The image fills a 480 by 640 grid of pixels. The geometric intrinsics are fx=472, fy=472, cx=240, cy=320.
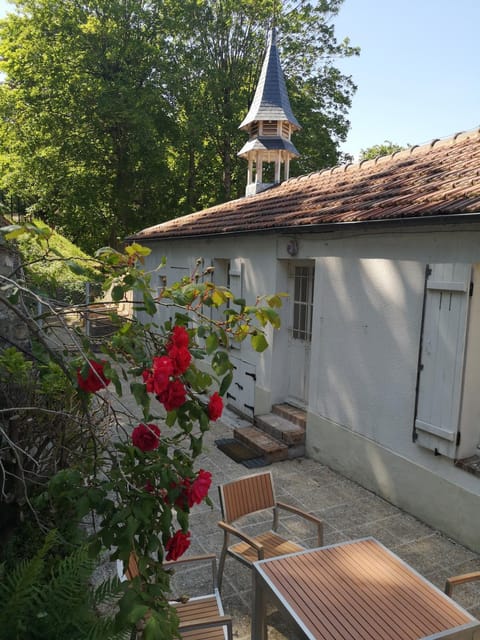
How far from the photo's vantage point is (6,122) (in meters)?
18.9

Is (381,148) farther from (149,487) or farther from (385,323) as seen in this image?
(149,487)

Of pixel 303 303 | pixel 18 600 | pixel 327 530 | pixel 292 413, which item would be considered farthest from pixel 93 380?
pixel 303 303

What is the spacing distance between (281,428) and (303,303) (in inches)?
78.7

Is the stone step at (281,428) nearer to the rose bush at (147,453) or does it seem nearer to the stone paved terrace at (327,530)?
the stone paved terrace at (327,530)

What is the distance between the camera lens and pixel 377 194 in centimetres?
625

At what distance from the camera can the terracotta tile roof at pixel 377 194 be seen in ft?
16.3

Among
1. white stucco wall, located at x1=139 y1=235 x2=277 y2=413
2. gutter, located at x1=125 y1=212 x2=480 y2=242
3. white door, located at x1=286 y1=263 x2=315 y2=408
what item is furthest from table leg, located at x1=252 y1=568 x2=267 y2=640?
white stucco wall, located at x1=139 y1=235 x2=277 y2=413

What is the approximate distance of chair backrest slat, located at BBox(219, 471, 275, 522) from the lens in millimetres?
3752

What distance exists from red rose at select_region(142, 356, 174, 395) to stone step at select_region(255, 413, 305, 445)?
5.37 metres

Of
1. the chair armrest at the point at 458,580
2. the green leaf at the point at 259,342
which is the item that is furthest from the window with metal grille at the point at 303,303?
the green leaf at the point at 259,342

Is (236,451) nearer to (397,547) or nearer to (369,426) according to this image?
(369,426)

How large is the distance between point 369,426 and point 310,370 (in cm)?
136

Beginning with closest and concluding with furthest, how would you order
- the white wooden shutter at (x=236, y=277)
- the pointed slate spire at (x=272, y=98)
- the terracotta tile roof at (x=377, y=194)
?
the terracotta tile roof at (x=377, y=194) < the white wooden shutter at (x=236, y=277) < the pointed slate spire at (x=272, y=98)

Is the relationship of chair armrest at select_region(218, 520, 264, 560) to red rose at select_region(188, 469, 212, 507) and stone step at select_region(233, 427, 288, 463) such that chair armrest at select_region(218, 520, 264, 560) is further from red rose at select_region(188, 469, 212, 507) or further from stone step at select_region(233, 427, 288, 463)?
stone step at select_region(233, 427, 288, 463)
